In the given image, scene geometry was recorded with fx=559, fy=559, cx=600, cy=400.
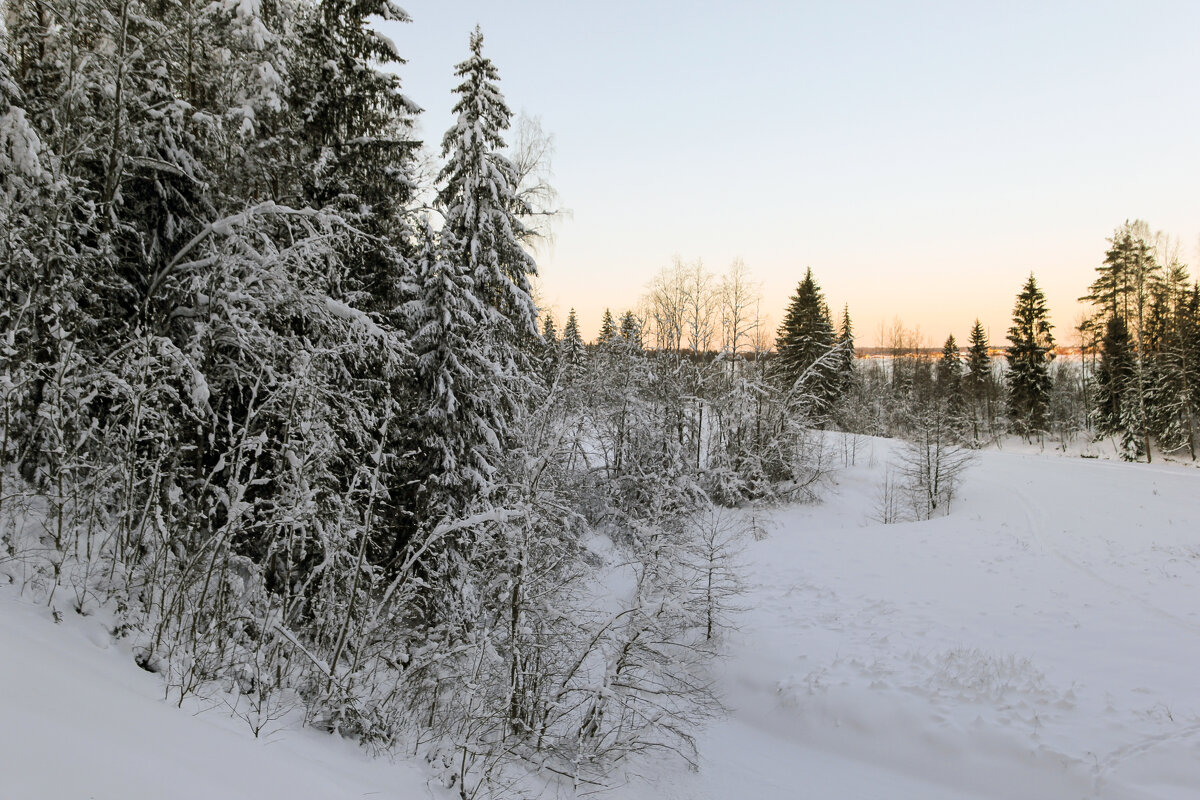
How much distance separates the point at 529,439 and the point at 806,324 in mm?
31572

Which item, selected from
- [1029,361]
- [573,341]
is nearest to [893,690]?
[573,341]

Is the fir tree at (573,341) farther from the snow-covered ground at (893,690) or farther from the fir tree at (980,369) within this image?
the fir tree at (980,369)

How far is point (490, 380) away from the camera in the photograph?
1240 centimetres

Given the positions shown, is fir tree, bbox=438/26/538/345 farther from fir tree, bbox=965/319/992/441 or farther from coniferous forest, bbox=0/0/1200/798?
fir tree, bbox=965/319/992/441

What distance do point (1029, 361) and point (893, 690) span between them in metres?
42.0

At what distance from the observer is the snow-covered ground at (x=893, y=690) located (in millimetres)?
2639

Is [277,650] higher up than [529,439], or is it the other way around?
[529,439]

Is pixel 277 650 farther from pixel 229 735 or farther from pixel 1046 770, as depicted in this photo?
pixel 1046 770

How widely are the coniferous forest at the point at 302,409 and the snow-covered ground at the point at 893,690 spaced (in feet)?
2.45

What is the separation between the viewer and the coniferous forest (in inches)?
207

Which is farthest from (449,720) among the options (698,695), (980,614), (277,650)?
(980,614)

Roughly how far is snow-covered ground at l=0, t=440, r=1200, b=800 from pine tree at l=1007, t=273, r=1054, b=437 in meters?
25.4

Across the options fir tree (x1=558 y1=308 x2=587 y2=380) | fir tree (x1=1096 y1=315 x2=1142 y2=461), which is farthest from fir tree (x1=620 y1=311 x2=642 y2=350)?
fir tree (x1=1096 y1=315 x2=1142 y2=461)

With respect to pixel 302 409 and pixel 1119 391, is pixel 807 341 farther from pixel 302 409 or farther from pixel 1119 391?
pixel 302 409
